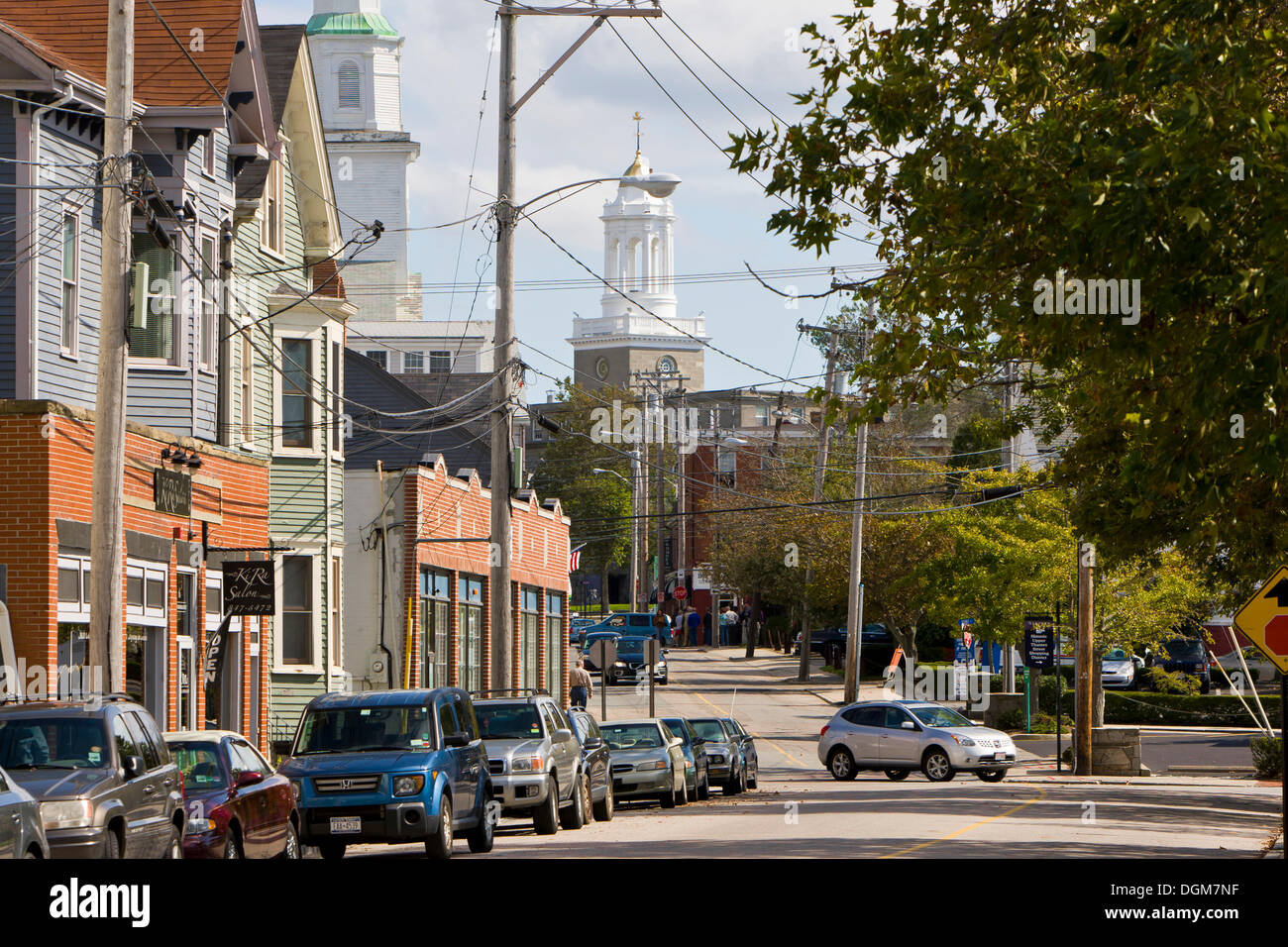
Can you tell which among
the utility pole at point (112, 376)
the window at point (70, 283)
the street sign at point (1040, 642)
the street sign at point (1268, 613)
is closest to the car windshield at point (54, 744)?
the utility pole at point (112, 376)

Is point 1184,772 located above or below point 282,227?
below

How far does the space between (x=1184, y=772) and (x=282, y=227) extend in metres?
21.1

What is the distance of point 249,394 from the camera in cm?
2908

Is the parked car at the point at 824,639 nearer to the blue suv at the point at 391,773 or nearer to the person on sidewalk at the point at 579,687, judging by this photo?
the person on sidewalk at the point at 579,687

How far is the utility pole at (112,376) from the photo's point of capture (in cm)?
1602

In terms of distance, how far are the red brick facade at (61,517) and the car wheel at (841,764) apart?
1401cm

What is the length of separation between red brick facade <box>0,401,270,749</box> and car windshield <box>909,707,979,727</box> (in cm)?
1482

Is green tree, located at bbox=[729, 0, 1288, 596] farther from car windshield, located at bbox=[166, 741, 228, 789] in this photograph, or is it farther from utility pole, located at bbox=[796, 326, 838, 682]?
utility pole, located at bbox=[796, 326, 838, 682]

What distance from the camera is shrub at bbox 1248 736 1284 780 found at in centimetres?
3309

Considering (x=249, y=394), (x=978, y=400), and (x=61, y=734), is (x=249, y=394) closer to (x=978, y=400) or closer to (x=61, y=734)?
(x=61, y=734)

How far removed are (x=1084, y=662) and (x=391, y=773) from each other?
19.0 m

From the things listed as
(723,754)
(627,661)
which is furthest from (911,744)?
(627,661)

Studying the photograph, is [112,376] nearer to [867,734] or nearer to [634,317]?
[867,734]
